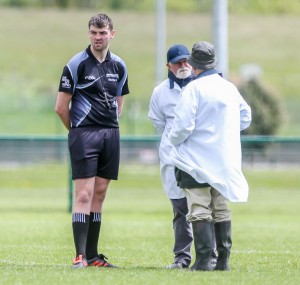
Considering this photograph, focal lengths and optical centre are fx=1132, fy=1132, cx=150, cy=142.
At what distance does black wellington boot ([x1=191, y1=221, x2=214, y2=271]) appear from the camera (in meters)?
9.69

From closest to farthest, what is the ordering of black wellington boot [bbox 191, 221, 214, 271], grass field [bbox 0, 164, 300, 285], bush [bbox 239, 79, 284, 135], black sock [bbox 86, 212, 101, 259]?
grass field [bbox 0, 164, 300, 285], black wellington boot [bbox 191, 221, 214, 271], black sock [bbox 86, 212, 101, 259], bush [bbox 239, 79, 284, 135]

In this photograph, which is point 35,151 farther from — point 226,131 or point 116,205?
point 226,131

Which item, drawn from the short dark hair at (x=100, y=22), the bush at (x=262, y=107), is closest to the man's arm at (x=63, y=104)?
the short dark hair at (x=100, y=22)

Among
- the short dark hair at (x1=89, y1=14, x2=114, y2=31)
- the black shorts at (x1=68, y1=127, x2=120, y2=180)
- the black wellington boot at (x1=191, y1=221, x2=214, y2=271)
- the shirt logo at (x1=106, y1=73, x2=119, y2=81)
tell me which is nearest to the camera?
the black wellington boot at (x1=191, y1=221, x2=214, y2=271)

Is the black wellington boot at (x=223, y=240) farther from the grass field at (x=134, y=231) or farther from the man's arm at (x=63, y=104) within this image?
the man's arm at (x=63, y=104)

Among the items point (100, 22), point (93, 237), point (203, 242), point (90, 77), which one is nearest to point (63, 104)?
point (90, 77)

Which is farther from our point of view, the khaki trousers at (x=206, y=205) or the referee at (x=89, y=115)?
the referee at (x=89, y=115)

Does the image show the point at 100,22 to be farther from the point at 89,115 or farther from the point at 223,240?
the point at 223,240

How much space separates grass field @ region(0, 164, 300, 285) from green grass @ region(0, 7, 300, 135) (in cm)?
2506

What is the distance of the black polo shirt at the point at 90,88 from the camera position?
10141 mm

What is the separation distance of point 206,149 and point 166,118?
1.10 metres

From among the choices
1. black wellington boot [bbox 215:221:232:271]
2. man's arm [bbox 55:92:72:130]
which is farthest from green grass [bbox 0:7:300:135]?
black wellington boot [bbox 215:221:232:271]

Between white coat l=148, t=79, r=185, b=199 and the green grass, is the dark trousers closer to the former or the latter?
white coat l=148, t=79, r=185, b=199

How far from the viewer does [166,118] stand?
1070cm
